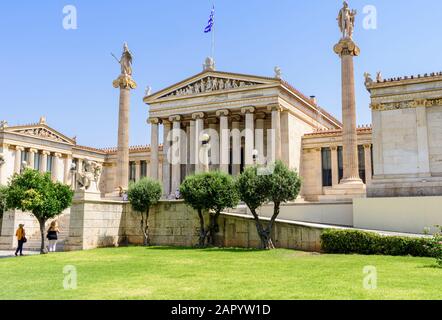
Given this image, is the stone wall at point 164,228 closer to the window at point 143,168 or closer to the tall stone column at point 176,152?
the tall stone column at point 176,152

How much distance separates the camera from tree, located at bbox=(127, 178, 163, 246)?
29.5m

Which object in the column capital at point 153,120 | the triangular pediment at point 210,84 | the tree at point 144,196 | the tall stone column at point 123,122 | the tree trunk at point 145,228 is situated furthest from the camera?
the column capital at point 153,120

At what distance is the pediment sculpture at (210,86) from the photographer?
45.3 metres

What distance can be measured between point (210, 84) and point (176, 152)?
331 inches

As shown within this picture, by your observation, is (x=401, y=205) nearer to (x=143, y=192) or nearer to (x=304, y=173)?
(x=143, y=192)

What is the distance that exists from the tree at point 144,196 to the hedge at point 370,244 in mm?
12148

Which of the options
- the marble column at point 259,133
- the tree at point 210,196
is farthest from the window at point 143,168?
the tree at point 210,196

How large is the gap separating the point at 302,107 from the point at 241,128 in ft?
22.8

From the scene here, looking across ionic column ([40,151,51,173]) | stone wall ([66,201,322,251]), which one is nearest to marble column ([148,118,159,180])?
stone wall ([66,201,322,251])

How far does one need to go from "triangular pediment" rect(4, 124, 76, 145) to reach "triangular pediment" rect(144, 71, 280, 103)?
1772 centimetres

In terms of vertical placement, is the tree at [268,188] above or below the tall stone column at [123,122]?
below

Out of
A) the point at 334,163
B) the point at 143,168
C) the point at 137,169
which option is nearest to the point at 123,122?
the point at 137,169

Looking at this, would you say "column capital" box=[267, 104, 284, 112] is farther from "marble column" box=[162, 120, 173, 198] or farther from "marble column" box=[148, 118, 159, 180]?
"marble column" box=[148, 118, 159, 180]
